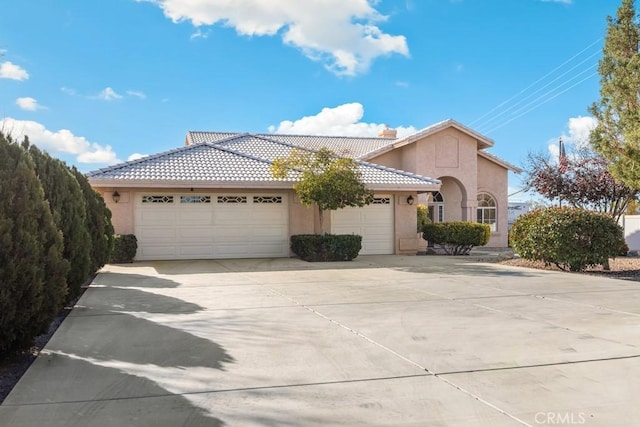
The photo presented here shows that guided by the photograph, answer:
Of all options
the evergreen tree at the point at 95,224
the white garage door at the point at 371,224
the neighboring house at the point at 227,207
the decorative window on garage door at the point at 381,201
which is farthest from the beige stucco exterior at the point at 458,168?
the evergreen tree at the point at 95,224

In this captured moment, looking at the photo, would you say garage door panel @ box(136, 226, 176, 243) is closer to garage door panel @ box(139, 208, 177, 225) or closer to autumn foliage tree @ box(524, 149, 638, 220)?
garage door panel @ box(139, 208, 177, 225)

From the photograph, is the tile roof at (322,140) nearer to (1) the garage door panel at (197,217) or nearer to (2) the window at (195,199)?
(2) the window at (195,199)

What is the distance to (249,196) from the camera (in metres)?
18.2

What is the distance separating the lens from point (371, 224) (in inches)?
769

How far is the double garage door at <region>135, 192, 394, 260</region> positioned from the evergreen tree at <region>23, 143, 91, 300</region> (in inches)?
366

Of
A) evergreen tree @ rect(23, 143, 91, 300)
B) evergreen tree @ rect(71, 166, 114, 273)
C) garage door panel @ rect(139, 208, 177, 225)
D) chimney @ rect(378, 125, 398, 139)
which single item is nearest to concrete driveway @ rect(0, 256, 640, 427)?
evergreen tree @ rect(23, 143, 91, 300)

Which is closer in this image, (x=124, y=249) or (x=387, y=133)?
(x=124, y=249)

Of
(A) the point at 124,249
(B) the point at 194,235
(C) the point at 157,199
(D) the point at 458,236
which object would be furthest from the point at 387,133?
(A) the point at 124,249

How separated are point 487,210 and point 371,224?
9656 millimetres

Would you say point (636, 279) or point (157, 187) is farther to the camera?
point (157, 187)

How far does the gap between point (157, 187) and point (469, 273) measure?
9.90m

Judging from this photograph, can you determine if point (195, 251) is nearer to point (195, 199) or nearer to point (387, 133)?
point (195, 199)

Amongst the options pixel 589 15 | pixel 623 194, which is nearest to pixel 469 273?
pixel 589 15

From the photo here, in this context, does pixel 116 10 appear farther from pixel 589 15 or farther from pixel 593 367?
pixel 589 15
